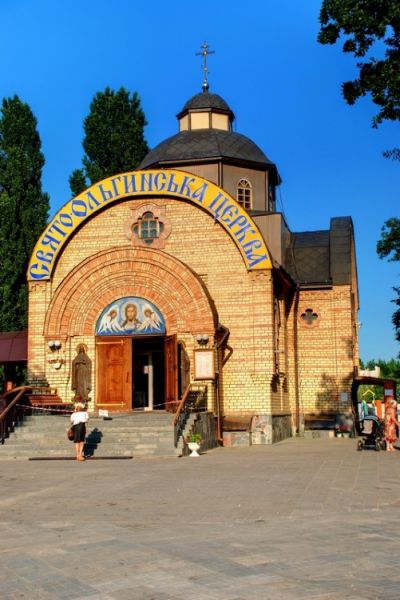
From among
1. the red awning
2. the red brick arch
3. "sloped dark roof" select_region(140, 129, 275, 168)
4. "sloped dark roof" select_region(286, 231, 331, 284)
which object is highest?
"sloped dark roof" select_region(140, 129, 275, 168)

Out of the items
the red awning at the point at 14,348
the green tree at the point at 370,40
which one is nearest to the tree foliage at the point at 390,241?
the green tree at the point at 370,40

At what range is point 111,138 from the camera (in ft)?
118

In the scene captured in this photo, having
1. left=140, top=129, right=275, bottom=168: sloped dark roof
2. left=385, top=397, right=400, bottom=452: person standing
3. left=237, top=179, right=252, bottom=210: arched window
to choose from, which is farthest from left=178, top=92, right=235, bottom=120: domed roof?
left=385, top=397, right=400, bottom=452: person standing

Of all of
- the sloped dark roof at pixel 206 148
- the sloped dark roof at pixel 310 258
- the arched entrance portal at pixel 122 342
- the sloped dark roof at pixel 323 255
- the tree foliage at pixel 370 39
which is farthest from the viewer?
the sloped dark roof at pixel 206 148

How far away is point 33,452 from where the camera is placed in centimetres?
1780

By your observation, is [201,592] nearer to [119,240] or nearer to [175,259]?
[175,259]

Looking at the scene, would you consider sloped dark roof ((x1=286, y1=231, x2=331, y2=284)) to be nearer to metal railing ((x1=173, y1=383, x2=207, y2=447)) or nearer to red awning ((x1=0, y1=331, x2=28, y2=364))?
metal railing ((x1=173, y1=383, x2=207, y2=447))

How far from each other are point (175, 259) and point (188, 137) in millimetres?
7730

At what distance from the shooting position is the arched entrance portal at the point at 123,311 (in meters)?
21.3

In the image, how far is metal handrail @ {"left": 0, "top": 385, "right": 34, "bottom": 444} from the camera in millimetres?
18797

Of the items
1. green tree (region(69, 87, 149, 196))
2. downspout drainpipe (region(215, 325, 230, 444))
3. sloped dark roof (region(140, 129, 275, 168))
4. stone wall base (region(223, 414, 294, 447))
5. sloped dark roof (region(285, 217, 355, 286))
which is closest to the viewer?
downspout drainpipe (region(215, 325, 230, 444))

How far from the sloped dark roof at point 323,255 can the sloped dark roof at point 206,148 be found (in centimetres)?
318

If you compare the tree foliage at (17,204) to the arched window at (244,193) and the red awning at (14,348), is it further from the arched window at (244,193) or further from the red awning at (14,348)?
the arched window at (244,193)

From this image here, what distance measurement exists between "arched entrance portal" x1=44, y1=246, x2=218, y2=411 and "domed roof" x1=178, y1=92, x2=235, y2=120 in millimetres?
9241
